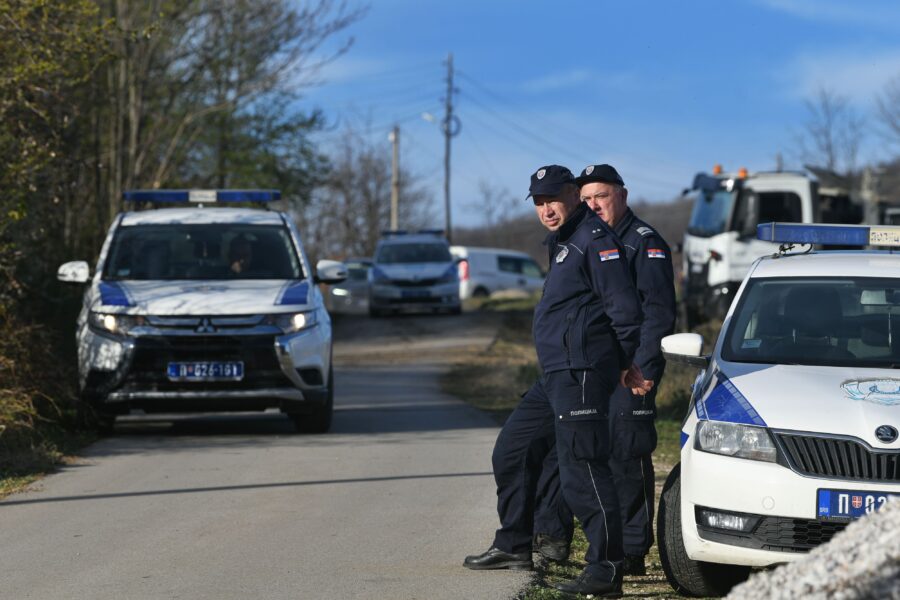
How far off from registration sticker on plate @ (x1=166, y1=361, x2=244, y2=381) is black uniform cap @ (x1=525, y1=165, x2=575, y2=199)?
18.7 feet

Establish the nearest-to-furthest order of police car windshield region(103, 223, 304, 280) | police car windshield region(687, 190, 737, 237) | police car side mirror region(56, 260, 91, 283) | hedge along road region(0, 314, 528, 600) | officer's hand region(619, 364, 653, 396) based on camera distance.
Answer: officer's hand region(619, 364, 653, 396) → hedge along road region(0, 314, 528, 600) → police car side mirror region(56, 260, 91, 283) → police car windshield region(103, 223, 304, 280) → police car windshield region(687, 190, 737, 237)

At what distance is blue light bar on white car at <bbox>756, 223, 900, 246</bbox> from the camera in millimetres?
7516

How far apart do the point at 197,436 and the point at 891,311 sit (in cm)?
677

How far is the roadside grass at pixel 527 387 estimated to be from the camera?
656cm

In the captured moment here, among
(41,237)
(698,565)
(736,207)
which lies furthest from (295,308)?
(736,207)

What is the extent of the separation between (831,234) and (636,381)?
185 centimetres

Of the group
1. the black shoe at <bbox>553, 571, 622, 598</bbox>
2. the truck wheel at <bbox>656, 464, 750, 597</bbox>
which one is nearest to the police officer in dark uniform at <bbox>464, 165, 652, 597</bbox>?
the black shoe at <bbox>553, 571, 622, 598</bbox>

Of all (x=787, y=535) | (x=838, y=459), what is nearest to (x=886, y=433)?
(x=838, y=459)

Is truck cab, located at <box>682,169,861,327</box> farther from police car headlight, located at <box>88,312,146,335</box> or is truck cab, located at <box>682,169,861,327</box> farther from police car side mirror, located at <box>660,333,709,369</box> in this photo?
police car side mirror, located at <box>660,333,709,369</box>

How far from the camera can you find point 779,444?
594 centimetres

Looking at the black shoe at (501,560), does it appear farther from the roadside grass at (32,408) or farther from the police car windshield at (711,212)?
the police car windshield at (711,212)

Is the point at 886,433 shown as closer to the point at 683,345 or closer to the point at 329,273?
the point at 683,345

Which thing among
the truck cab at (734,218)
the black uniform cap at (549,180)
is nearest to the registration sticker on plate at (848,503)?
the black uniform cap at (549,180)

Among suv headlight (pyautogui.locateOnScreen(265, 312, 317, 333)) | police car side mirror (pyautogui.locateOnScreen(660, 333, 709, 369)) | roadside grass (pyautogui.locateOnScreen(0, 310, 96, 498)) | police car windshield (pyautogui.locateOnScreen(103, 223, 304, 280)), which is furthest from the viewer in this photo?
police car windshield (pyautogui.locateOnScreen(103, 223, 304, 280))
